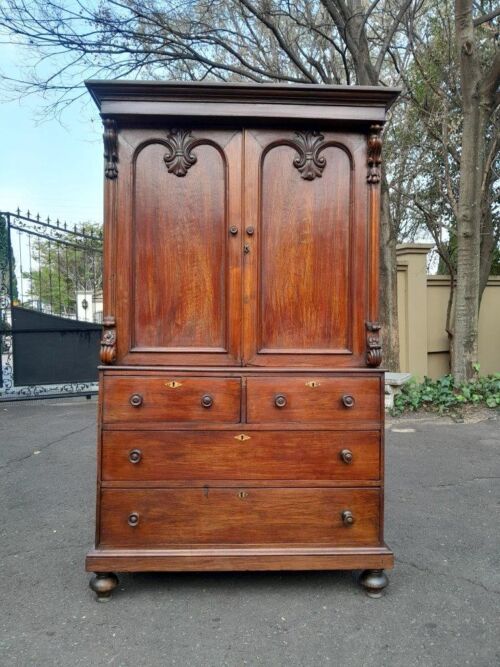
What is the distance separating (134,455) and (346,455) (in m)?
0.94

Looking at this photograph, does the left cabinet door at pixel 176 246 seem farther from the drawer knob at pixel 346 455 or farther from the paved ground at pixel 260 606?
the paved ground at pixel 260 606

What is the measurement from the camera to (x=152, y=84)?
1917mm

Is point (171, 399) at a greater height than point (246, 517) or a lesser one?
greater

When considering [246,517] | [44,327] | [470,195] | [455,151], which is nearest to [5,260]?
[44,327]

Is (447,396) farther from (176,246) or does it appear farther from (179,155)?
(179,155)

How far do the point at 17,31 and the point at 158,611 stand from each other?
709cm

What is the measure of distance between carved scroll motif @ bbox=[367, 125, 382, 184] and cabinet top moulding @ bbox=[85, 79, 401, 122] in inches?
1.9

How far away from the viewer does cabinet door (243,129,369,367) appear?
2.07 m

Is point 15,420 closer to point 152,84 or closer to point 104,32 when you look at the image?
point 152,84

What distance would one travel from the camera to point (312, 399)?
6.72ft

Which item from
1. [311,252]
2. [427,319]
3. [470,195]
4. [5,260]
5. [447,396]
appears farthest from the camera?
[427,319]

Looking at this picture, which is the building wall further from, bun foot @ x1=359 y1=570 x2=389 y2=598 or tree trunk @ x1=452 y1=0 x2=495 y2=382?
bun foot @ x1=359 y1=570 x2=389 y2=598

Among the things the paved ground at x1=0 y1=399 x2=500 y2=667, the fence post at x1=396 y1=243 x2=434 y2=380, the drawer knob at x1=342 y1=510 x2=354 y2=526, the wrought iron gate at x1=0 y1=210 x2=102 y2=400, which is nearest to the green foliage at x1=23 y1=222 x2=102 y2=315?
the wrought iron gate at x1=0 y1=210 x2=102 y2=400

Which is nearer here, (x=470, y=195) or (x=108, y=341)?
(x=108, y=341)
